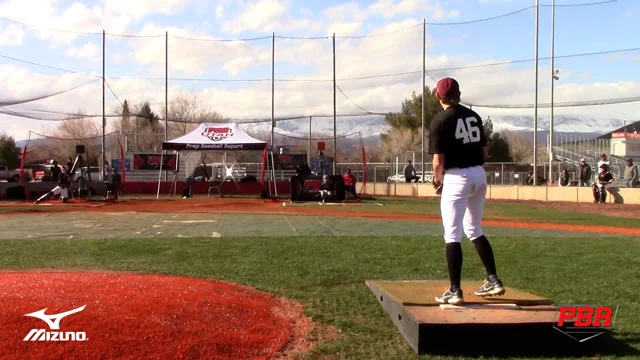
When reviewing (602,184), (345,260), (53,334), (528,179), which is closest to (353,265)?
(345,260)

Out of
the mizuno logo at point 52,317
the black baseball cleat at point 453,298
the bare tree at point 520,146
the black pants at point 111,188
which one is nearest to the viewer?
the mizuno logo at point 52,317

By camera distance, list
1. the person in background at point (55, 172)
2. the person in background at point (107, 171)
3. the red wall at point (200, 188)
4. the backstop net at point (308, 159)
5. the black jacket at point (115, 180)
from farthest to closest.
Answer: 1. the red wall at point (200, 188)
2. the backstop net at point (308, 159)
3. the person in background at point (55, 172)
4. the person in background at point (107, 171)
5. the black jacket at point (115, 180)

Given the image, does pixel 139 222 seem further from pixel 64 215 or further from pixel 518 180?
pixel 518 180

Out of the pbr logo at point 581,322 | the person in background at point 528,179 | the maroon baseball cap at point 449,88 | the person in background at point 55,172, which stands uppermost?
the maroon baseball cap at point 449,88

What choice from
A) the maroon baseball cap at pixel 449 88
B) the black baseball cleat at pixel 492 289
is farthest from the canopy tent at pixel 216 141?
the black baseball cleat at pixel 492 289

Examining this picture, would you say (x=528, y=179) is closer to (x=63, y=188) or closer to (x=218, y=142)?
(x=218, y=142)

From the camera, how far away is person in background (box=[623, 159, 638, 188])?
27827 mm

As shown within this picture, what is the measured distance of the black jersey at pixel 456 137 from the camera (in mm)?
5316

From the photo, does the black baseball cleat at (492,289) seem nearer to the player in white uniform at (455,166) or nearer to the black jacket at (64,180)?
the player in white uniform at (455,166)

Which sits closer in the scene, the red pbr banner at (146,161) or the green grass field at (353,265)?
the green grass field at (353,265)

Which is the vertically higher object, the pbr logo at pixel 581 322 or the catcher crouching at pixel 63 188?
the catcher crouching at pixel 63 188

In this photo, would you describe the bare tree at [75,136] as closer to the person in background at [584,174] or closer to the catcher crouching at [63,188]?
the catcher crouching at [63,188]

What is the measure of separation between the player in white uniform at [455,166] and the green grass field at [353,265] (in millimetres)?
922

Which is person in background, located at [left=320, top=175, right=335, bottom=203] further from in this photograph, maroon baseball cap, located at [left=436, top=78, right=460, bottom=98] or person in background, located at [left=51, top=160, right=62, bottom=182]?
maroon baseball cap, located at [left=436, top=78, right=460, bottom=98]
